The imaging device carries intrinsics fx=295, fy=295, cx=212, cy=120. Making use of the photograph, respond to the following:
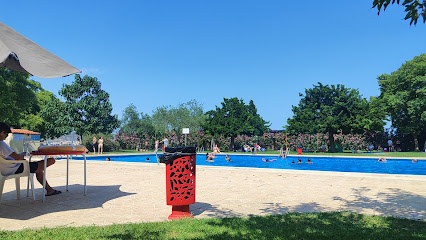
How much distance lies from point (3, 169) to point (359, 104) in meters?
29.1

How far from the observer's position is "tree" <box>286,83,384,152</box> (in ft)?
90.2

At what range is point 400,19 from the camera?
10.1 feet

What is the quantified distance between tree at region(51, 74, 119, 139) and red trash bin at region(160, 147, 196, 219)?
97.1 feet

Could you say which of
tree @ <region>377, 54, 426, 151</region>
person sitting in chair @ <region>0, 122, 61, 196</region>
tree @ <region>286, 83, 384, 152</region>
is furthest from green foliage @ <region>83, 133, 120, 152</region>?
tree @ <region>377, 54, 426, 151</region>

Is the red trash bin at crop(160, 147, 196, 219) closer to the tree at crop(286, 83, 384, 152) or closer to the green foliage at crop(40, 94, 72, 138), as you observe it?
the tree at crop(286, 83, 384, 152)

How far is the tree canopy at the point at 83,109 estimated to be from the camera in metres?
31.2

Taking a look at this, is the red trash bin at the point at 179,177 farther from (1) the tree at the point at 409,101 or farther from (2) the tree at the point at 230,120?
(1) the tree at the point at 409,101

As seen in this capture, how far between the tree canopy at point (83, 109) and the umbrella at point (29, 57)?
2854 cm

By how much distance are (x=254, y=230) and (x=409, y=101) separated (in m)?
30.8

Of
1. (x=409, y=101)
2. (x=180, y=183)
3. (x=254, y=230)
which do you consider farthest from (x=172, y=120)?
(x=254, y=230)

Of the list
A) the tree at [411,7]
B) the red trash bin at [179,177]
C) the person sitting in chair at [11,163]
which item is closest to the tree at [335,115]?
the red trash bin at [179,177]

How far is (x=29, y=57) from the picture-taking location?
409 centimetres

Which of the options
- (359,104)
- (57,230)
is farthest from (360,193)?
(359,104)

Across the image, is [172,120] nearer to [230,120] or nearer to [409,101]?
[230,120]
